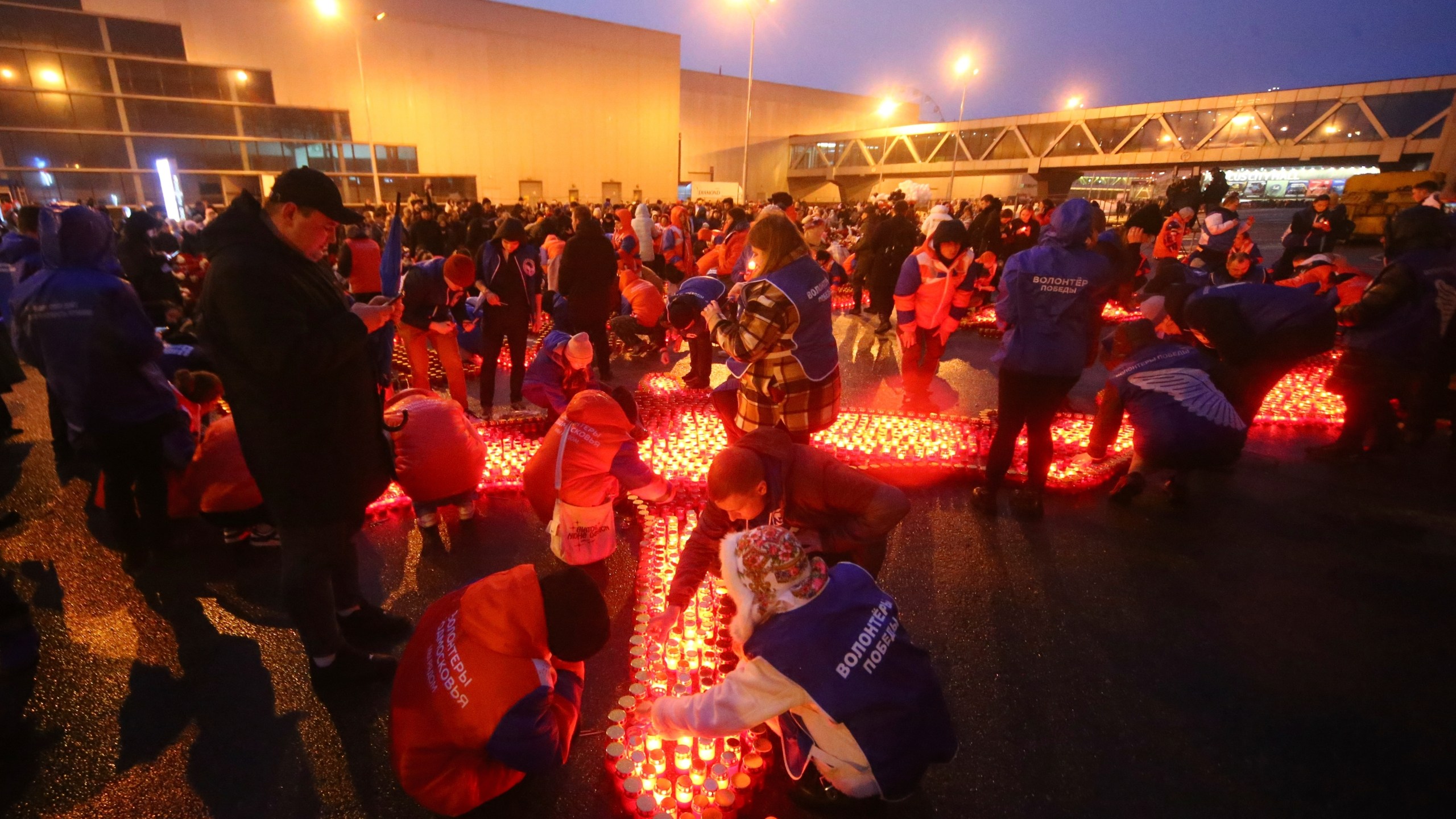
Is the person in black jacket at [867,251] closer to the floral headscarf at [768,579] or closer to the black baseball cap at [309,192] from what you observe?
the black baseball cap at [309,192]

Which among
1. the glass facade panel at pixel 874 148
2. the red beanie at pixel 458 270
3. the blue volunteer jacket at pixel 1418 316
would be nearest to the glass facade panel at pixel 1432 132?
the glass facade panel at pixel 874 148

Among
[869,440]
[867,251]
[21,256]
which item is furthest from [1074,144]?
[21,256]

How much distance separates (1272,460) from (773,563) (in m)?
6.34

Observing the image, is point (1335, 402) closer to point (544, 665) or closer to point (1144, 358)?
point (1144, 358)

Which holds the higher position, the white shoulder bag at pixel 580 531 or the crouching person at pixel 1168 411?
the crouching person at pixel 1168 411

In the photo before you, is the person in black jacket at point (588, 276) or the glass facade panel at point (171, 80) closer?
the person in black jacket at point (588, 276)

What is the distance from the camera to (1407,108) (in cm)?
2905

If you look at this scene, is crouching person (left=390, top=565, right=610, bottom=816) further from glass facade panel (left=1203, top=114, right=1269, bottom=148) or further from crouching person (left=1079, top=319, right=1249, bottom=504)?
glass facade panel (left=1203, top=114, right=1269, bottom=148)

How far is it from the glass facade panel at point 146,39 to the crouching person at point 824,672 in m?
36.5

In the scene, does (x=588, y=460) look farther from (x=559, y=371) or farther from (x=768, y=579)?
(x=768, y=579)

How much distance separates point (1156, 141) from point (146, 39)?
51241mm

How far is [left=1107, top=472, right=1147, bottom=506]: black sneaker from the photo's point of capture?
4.98 metres

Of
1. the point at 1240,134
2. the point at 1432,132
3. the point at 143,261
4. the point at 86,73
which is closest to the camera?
the point at 143,261

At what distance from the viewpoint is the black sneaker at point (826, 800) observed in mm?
2396
